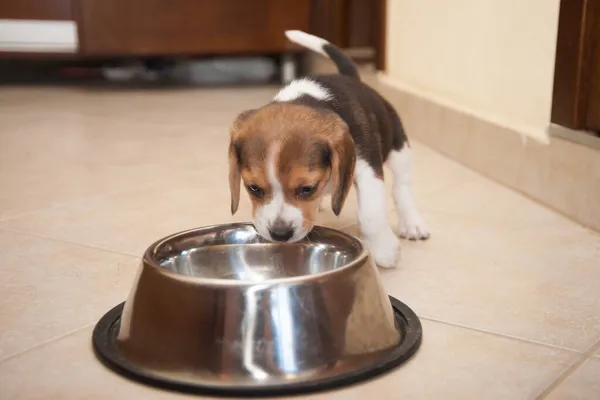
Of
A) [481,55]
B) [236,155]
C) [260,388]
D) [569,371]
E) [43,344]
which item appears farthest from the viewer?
[481,55]

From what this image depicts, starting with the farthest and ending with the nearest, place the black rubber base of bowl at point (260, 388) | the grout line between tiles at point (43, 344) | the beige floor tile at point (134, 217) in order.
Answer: the beige floor tile at point (134, 217) → the grout line between tiles at point (43, 344) → the black rubber base of bowl at point (260, 388)

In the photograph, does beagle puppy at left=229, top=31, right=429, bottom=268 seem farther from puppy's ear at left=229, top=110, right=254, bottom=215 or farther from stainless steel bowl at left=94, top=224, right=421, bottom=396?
stainless steel bowl at left=94, top=224, right=421, bottom=396

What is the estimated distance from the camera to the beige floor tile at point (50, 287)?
142 cm

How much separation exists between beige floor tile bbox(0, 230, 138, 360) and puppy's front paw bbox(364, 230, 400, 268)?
53cm

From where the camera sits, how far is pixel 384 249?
1768 millimetres

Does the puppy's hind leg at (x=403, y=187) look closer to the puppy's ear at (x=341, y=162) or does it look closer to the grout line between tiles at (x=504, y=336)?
the puppy's ear at (x=341, y=162)

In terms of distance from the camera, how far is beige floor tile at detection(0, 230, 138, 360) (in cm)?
142

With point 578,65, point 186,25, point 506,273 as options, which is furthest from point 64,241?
point 186,25

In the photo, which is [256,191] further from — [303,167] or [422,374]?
[422,374]

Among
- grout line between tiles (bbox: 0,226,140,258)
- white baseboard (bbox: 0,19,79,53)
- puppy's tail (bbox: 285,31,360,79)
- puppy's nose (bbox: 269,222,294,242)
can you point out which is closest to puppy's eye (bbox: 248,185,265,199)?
puppy's nose (bbox: 269,222,294,242)

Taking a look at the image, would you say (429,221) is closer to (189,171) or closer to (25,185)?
(189,171)

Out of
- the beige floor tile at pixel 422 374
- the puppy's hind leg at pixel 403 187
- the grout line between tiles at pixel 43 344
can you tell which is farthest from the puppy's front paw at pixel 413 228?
the grout line between tiles at pixel 43 344

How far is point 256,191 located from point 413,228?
1.74ft

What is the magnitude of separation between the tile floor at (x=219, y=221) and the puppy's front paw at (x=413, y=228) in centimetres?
3
